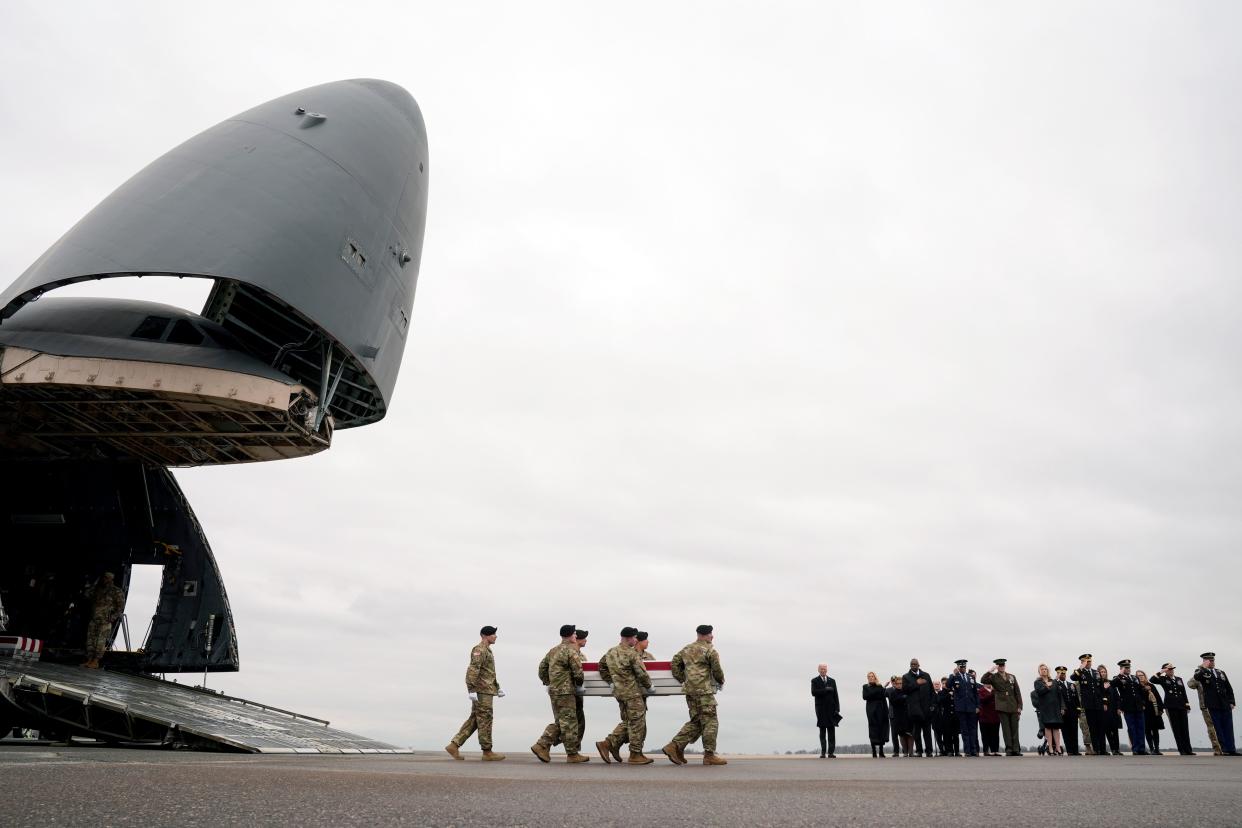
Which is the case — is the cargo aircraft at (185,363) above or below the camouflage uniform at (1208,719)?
above

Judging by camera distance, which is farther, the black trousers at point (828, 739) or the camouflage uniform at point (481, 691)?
the black trousers at point (828, 739)

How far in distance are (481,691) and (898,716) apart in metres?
9.31

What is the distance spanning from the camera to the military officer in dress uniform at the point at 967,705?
1602 cm

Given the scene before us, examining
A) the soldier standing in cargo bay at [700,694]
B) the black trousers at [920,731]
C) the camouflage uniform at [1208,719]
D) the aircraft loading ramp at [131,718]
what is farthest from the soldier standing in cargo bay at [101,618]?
the camouflage uniform at [1208,719]

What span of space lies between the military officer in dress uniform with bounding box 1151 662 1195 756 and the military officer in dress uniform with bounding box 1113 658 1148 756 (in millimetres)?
393

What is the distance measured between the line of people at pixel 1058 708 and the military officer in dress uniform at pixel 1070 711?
0.06 feet

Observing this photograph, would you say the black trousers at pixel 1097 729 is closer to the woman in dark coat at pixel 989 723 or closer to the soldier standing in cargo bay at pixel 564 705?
the woman in dark coat at pixel 989 723

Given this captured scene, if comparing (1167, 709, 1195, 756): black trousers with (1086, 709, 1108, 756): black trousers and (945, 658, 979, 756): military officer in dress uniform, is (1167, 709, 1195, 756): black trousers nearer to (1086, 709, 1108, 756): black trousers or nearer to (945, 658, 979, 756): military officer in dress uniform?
(1086, 709, 1108, 756): black trousers

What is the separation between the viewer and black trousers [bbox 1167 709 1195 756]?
607 inches

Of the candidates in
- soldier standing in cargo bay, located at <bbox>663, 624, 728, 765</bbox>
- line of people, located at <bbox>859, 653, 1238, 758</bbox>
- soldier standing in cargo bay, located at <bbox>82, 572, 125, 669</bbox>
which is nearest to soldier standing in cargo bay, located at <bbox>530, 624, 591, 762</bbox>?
soldier standing in cargo bay, located at <bbox>663, 624, 728, 765</bbox>

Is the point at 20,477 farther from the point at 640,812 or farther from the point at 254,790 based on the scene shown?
the point at 640,812

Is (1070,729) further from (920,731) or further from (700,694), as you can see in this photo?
(700,694)

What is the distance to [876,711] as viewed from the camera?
54.6 ft

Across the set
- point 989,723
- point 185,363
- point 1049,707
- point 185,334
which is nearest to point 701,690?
point 1049,707
